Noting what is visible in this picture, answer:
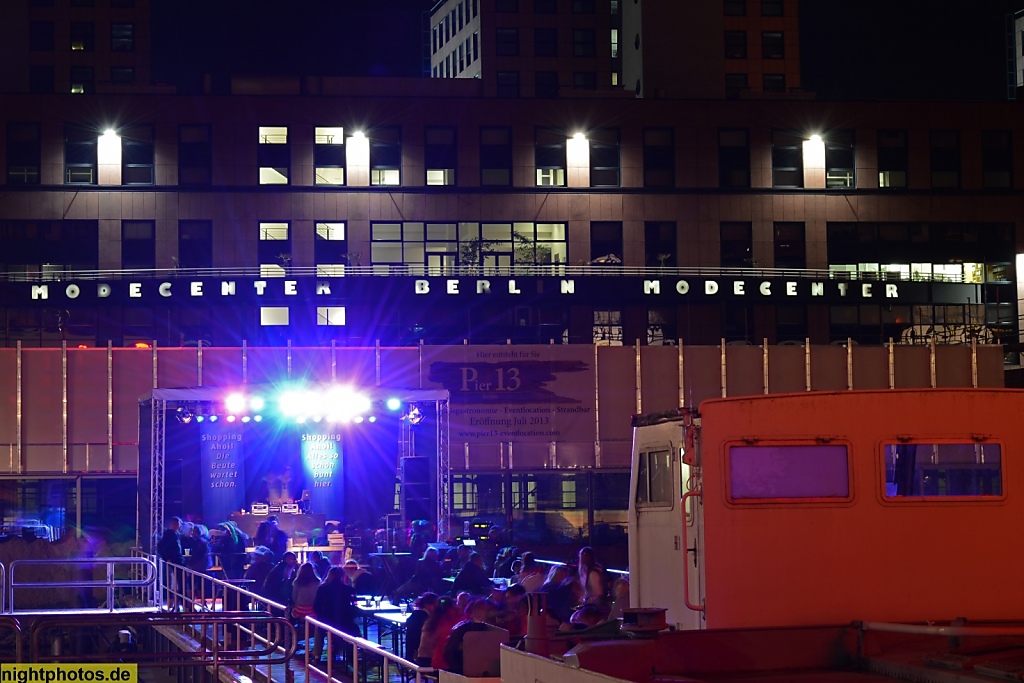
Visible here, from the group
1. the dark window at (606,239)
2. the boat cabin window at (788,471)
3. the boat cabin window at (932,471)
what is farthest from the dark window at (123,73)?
the boat cabin window at (932,471)

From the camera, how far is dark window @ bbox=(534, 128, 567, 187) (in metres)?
58.9

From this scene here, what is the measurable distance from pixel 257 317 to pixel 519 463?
18932 mm

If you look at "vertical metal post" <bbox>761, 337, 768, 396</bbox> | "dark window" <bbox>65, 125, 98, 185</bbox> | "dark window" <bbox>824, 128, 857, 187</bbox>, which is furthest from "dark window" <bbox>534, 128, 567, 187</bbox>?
"dark window" <bbox>65, 125, 98, 185</bbox>

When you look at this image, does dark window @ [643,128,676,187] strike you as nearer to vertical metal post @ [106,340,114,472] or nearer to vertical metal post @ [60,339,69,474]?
vertical metal post @ [106,340,114,472]

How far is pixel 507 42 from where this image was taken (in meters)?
101

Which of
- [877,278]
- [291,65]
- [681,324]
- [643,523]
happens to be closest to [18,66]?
[291,65]

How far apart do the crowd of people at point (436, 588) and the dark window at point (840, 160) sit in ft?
121

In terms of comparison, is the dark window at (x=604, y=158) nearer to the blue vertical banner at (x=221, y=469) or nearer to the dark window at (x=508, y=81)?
the blue vertical banner at (x=221, y=469)

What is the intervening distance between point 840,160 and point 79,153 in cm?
3200

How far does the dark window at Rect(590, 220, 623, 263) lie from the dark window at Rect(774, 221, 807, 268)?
→ 6870 mm

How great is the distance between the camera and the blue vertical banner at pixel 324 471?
1296 inches

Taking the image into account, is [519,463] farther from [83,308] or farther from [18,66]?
[18,66]

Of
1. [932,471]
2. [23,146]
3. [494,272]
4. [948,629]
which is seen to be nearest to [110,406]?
[23,146]

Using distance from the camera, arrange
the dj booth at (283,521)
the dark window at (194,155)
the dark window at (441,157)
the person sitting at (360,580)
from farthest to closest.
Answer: the dark window at (441,157) → the dark window at (194,155) → the dj booth at (283,521) → the person sitting at (360,580)
